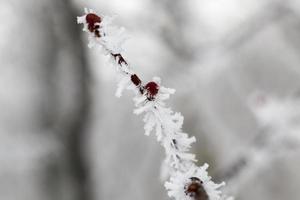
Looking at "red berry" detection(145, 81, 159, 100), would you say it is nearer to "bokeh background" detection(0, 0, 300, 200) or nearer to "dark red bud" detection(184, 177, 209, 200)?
"dark red bud" detection(184, 177, 209, 200)

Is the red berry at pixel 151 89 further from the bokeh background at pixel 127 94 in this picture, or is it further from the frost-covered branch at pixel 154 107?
the bokeh background at pixel 127 94

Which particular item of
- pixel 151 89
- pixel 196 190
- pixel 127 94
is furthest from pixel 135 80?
pixel 127 94

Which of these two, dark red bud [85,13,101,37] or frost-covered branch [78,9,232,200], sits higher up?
dark red bud [85,13,101,37]

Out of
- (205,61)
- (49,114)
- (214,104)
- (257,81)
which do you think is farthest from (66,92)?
(257,81)

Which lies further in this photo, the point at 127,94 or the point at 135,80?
the point at 127,94

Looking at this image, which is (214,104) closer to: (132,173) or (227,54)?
(132,173)

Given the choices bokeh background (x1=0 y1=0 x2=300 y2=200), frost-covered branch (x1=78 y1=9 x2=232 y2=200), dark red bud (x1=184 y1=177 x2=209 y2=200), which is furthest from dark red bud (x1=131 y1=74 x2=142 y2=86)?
bokeh background (x1=0 y1=0 x2=300 y2=200)

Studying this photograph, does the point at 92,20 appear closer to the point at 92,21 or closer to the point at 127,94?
the point at 92,21
